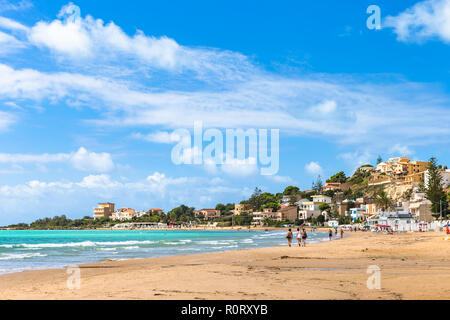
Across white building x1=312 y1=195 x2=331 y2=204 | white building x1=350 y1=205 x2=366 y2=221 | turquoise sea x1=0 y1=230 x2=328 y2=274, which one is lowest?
turquoise sea x1=0 y1=230 x2=328 y2=274

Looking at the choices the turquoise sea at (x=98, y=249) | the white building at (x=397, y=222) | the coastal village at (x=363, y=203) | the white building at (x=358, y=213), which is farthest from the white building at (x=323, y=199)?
the turquoise sea at (x=98, y=249)

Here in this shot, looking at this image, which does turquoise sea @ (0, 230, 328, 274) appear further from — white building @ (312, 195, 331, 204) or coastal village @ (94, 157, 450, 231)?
white building @ (312, 195, 331, 204)

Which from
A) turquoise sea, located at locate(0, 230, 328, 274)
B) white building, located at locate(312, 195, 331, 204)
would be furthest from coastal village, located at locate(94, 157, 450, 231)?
turquoise sea, located at locate(0, 230, 328, 274)

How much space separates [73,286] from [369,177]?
18522 cm

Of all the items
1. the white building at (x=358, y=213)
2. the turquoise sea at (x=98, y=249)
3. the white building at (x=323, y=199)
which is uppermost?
the white building at (x=323, y=199)

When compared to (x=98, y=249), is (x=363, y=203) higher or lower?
higher

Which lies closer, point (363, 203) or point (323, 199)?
point (363, 203)

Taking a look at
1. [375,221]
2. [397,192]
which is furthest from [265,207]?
[375,221]

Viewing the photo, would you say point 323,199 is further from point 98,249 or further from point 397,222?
point 98,249

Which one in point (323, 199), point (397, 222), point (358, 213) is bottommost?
point (397, 222)

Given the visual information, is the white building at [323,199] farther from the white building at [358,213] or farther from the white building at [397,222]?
the white building at [397,222]

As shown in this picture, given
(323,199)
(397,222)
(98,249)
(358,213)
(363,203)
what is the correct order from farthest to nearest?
(323,199) < (363,203) < (358,213) < (397,222) < (98,249)

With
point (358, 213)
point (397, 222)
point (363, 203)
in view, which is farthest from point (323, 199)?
point (397, 222)

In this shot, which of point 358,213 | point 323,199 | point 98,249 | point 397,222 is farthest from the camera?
point 323,199
